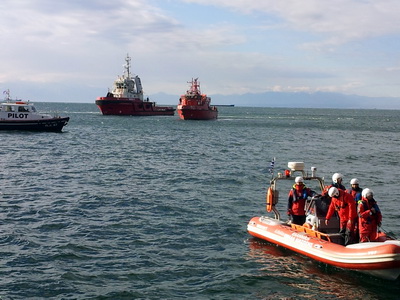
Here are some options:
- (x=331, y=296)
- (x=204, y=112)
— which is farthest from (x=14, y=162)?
(x=204, y=112)

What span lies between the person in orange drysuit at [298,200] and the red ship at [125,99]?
95996mm

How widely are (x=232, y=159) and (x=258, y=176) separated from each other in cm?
881

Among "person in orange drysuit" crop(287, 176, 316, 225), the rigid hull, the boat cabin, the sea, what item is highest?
the boat cabin

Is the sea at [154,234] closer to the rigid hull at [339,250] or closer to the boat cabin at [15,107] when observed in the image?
the rigid hull at [339,250]

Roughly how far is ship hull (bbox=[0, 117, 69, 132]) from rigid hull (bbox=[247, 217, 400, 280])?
4412 cm

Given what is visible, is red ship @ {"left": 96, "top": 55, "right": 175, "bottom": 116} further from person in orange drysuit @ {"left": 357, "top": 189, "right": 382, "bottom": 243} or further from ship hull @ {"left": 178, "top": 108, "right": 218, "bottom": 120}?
person in orange drysuit @ {"left": 357, "top": 189, "right": 382, "bottom": 243}

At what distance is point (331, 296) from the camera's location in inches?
473

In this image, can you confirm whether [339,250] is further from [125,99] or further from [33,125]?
[125,99]

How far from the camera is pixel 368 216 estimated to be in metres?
13.0

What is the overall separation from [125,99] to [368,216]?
9923 centimetres

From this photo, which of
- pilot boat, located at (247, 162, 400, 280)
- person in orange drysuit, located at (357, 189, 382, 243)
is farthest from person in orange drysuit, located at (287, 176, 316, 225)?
person in orange drysuit, located at (357, 189, 382, 243)

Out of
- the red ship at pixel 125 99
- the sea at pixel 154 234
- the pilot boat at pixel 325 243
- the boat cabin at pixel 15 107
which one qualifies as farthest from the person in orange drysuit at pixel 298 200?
the red ship at pixel 125 99

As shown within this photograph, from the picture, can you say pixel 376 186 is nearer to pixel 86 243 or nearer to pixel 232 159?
pixel 232 159

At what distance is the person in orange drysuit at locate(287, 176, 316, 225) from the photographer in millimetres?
15414
